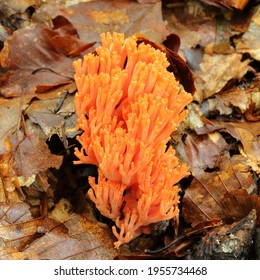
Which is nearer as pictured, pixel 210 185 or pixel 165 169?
pixel 165 169

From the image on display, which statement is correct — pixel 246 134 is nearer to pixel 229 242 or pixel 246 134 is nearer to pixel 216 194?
pixel 216 194

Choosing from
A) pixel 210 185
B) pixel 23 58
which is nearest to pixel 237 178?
pixel 210 185

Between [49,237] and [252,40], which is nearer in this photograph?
[49,237]

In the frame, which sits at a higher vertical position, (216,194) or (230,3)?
(230,3)

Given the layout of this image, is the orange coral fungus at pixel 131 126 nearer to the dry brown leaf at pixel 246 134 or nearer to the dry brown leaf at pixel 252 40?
the dry brown leaf at pixel 246 134

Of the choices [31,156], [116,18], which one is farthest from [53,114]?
[116,18]

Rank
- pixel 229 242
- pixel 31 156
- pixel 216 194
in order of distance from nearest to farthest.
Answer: pixel 229 242 → pixel 31 156 → pixel 216 194

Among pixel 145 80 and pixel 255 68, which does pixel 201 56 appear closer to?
pixel 255 68

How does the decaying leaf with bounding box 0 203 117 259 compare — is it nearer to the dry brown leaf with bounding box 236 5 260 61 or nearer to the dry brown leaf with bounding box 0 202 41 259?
Result: the dry brown leaf with bounding box 0 202 41 259
